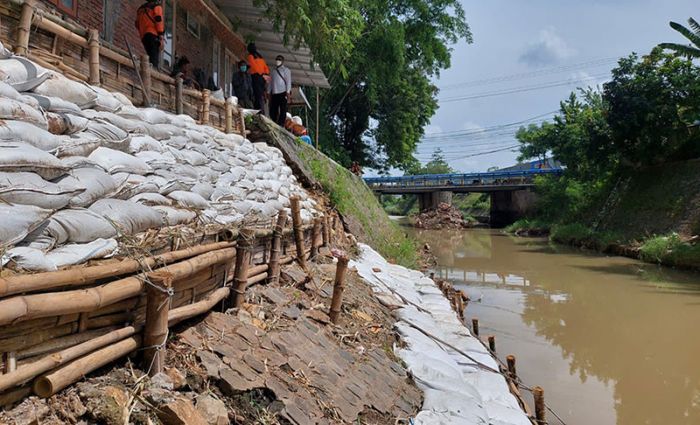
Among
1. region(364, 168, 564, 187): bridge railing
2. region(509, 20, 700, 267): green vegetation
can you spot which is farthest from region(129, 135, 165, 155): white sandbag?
region(364, 168, 564, 187): bridge railing

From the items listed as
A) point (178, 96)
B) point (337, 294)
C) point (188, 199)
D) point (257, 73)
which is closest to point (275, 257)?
point (337, 294)

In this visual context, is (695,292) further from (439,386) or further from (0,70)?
(0,70)

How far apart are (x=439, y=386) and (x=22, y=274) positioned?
2.44m

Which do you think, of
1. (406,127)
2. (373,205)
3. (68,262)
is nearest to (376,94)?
(406,127)

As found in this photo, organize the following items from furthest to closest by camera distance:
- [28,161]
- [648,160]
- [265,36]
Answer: [648,160] < [265,36] < [28,161]

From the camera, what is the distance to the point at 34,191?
1.93 metres

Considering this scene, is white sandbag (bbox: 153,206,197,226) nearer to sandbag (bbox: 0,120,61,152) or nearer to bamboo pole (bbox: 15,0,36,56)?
sandbag (bbox: 0,120,61,152)

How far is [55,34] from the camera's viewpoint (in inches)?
139

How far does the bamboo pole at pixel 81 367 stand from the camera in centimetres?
153

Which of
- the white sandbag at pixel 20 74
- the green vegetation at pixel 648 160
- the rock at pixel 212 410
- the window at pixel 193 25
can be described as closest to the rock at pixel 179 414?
the rock at pixel 212 410

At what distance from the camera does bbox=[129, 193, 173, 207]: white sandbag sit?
2686 mm

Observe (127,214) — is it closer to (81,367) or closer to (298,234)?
(81,367)

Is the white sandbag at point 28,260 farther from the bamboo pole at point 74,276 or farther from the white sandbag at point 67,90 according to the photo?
the white sandbag at point 67,90

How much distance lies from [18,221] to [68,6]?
5293 millimetres
